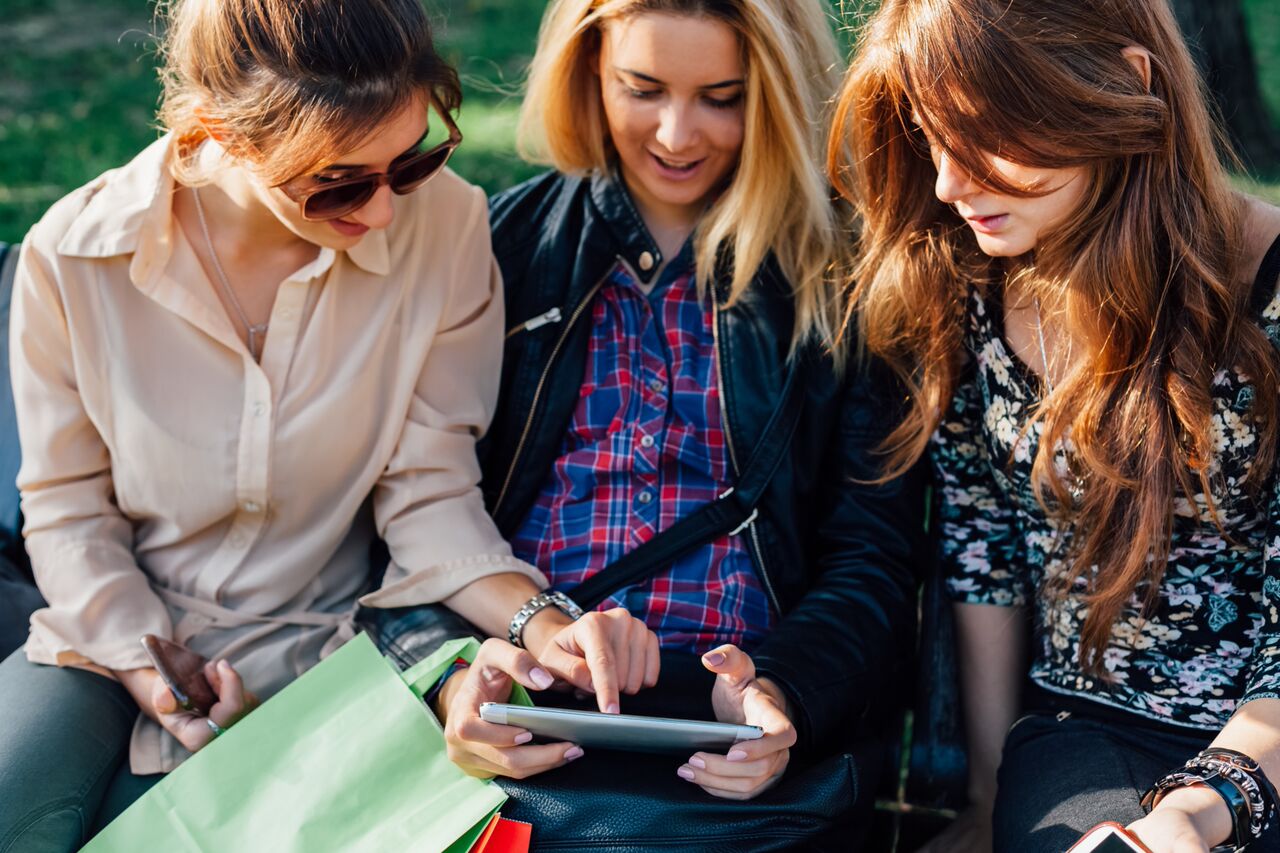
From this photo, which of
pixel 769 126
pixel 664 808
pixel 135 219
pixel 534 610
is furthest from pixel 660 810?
pixel 135 219

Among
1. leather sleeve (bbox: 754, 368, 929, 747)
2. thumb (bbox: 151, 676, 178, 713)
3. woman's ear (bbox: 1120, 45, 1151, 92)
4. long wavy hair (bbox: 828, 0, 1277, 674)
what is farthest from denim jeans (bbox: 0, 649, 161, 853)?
woman's ear (bbox: 1120, 45, 1151, 92)

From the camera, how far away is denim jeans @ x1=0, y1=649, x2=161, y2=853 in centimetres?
229

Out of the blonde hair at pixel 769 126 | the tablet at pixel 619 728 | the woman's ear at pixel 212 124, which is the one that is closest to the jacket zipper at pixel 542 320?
the blonde hair at pixel 769 126

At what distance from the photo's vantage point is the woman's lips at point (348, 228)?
101 inches

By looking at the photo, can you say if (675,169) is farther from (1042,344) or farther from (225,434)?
(225,434)

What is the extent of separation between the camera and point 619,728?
213 cm

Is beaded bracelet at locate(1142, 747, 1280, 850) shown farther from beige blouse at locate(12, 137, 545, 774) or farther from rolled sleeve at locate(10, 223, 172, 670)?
rolled sleeve at locate(10, 223, 172, 670)

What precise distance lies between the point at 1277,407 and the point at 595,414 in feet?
4.39

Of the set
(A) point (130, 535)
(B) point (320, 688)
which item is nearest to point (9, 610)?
(A) point (130, 535)

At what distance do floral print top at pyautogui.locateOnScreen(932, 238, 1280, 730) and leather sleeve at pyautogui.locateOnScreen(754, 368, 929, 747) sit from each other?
94 mm

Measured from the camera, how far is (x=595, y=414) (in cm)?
290

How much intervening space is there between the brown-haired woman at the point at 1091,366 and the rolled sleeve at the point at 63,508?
156 cm

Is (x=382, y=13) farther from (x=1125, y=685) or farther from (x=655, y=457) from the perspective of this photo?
(x=1125, y=685)

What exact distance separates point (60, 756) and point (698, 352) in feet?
4.85
